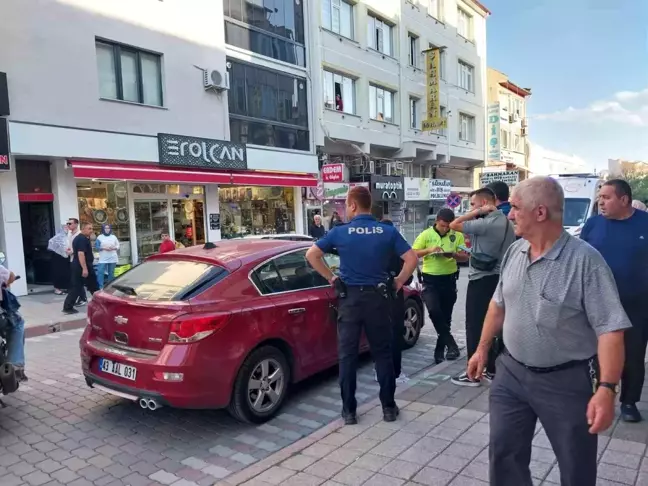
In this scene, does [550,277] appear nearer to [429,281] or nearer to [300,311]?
[300,311]

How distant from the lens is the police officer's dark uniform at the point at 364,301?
13.1ft

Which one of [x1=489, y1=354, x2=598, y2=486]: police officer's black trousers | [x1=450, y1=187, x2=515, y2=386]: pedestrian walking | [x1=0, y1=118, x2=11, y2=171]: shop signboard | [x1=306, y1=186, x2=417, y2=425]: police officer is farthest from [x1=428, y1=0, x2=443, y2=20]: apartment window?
[x1=489, y1=354, x2=598, y2=486]: police officer's black trousers

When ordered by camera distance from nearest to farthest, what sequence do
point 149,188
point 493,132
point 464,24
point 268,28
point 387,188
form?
point 149,188 → point 268,28 → point 387,188 → point 464,24 → point 493,132

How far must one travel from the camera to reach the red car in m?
3.94

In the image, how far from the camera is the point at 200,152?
14758 millimetres

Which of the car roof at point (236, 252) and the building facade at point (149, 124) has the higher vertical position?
the building facade at point (149, 124)

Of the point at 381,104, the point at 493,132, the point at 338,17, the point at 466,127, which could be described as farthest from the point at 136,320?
the point at 493,132

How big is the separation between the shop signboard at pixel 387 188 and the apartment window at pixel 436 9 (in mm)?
9892

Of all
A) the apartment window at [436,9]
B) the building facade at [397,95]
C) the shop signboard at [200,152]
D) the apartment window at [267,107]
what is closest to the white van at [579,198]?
the building facade at [397,95]

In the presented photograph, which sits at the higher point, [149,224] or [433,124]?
[433,124]

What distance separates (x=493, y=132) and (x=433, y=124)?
9.19 metres

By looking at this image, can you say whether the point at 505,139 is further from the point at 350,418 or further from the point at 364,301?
the point at 350,418

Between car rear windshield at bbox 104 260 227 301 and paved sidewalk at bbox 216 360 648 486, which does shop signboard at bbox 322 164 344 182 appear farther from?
paved sidewalk at bbox 216 360 648 486

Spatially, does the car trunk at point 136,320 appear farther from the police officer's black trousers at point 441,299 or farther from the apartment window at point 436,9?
the apartment window at point 436,9
